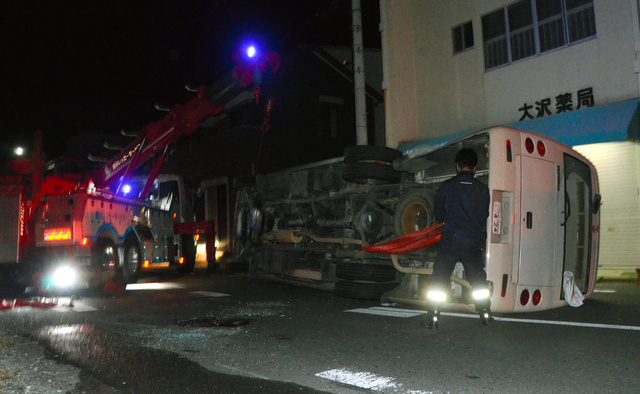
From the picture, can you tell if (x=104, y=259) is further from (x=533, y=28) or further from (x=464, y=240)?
(x=533, y=28)

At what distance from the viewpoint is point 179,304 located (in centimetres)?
819

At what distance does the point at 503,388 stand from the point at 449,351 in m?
1.08

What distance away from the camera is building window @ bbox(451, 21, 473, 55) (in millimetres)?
15086

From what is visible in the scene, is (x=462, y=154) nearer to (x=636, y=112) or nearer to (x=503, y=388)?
(x=503, y=388)

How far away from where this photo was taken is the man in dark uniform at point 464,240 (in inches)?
208

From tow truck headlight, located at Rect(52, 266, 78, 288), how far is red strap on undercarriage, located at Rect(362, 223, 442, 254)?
238 inches

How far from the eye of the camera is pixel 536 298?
18.7 feet

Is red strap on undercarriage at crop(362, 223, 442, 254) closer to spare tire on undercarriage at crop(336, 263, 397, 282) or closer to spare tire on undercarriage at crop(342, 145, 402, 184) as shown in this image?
spare tire on undercarriage at crop(336, 263, 397, 282)

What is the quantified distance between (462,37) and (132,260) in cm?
1079

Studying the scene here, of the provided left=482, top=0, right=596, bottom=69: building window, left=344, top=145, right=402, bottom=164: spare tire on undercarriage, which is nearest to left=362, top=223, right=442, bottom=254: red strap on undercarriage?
left=344, top=145, right=402, bottom=164: spare tire on undercarriage

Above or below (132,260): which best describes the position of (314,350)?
below

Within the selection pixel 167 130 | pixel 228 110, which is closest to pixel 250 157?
pixel 228 110

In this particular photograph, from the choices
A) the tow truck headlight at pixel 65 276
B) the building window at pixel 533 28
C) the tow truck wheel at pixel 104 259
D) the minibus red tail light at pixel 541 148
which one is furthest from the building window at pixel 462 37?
the tow truck headlight at pixel 65 276

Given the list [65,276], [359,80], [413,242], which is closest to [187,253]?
[65,276]
